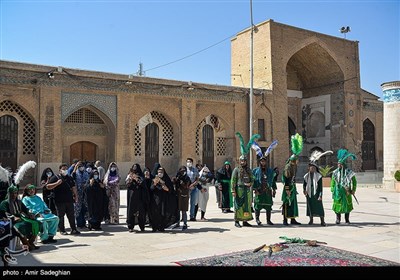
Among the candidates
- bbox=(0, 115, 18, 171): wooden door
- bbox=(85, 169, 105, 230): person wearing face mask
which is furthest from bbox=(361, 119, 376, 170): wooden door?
bbox=(85, 169, 105, 230): person wearing face mask

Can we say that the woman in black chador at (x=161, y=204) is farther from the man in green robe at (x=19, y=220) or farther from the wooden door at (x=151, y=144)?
the wooden door at (x=151, y=144)

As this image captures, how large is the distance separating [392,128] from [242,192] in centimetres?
1133

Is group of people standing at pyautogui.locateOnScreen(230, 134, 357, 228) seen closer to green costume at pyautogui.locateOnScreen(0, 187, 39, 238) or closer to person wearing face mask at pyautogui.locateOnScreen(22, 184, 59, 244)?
person wearing face mask at pyautogui.locateOnScreen(22, 184, 59, 244)

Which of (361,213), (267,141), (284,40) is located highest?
(284,40)

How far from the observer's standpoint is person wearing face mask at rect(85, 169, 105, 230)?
7.73 metres

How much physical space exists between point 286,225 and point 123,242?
11.8 feet

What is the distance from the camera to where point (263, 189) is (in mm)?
8500

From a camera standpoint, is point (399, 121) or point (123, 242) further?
point (399, 121)

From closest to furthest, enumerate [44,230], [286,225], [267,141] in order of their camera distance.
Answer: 1. [44,230]
2. [286,225]
3. [267,141]

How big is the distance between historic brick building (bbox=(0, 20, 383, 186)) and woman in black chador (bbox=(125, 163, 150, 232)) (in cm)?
956

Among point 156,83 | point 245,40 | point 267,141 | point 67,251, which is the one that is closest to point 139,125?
point 156,83

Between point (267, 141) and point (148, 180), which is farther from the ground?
point (267, 141)

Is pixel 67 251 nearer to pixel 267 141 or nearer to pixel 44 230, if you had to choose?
pixel 44 230

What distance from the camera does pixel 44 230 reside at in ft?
21.0
